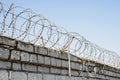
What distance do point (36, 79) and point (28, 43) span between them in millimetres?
711

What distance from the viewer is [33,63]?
5.32m

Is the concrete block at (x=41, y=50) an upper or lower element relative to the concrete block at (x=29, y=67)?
upper

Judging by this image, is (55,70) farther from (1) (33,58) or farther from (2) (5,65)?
(2) (5,65)

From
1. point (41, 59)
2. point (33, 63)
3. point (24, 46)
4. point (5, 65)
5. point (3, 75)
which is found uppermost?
point (24, 46)

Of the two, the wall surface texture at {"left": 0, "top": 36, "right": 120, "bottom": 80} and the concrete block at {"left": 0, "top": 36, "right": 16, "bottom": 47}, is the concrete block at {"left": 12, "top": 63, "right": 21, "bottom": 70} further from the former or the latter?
the concrete block at {"left": 0, "top": 36, "right": 16, "bottom": 47}

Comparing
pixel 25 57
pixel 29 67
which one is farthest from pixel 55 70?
pixel 25 57

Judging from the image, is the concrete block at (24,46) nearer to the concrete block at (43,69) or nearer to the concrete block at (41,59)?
the concrete block at (41,59)

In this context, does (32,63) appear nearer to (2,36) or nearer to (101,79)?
(2,36)

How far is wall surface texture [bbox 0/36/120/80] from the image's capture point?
4.64m

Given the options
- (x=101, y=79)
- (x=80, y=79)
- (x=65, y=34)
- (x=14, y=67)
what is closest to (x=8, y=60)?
(x=14, y=67)

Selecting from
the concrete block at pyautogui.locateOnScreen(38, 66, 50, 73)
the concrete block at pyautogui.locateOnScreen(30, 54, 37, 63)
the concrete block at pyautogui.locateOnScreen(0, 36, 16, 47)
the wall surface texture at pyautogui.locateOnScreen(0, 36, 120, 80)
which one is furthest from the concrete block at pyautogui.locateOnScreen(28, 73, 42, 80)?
the concrete block at pyautogui.locateOnScreen(0, 36, 16, 47)

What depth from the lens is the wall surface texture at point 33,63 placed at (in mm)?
4641

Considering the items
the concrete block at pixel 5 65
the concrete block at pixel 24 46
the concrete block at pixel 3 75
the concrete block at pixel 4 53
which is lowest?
the concrete block at pixel 3 75

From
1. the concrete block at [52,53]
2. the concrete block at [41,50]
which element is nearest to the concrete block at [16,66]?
the concrete block at [41,50]
